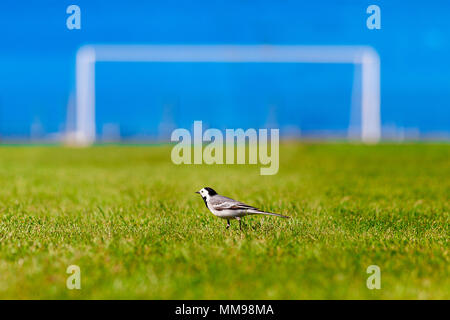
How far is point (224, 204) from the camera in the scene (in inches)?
187

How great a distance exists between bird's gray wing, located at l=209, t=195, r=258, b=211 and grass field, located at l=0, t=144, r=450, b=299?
29cm

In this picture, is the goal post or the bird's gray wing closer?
the bird's gray wing

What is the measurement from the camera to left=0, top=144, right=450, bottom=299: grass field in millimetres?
3473

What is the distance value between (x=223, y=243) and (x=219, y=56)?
2702cm

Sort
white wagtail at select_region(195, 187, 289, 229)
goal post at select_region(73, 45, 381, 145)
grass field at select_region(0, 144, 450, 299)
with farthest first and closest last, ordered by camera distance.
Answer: goal post at select_region(73, 45, 381, 145) < white wagtail at select_region(195, 187, 289, 229) < grass field at select_region(0, 144, 450, 299)

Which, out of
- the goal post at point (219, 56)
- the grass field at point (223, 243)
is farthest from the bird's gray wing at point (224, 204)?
the goal post at point (219, 56)

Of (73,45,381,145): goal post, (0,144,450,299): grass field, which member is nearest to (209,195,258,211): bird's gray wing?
(0,144,450,299): grass field

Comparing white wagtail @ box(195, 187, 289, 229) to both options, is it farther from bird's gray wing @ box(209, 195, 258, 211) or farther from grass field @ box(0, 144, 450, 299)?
grass field @ box(0, 144, 450, 299)

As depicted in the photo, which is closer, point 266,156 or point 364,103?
point 266,156

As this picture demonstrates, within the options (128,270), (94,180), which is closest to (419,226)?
(128,270)

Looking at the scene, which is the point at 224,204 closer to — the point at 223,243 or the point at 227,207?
the point at 227,207
